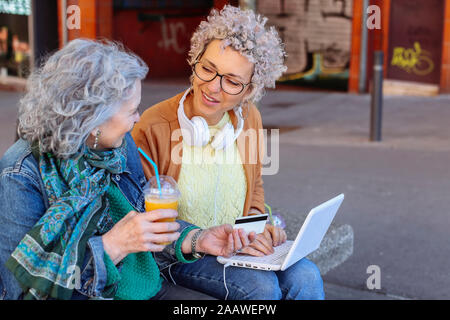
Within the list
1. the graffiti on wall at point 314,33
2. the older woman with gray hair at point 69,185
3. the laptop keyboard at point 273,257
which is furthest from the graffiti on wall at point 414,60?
the older woman with gray hair at point 69,185

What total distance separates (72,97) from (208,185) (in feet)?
3.30

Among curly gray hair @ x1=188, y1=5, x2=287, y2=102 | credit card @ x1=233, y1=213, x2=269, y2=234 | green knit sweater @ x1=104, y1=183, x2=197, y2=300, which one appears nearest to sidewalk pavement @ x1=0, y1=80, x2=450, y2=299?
credit card @ x1=233, y1=213, x2=269, y2=234

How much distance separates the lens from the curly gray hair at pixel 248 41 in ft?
9.30

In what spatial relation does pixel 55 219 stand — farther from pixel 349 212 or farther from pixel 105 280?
pixel 349 212

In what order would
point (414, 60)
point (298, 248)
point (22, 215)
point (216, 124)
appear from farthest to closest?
1. point (414, 60)
2. point (216, 124)
3. point (298, 248)
4. point (22, 215)

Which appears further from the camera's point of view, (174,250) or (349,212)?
(349,212)

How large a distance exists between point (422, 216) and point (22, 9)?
9.63 metres

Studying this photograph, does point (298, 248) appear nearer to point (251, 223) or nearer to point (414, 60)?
point (251, 223)

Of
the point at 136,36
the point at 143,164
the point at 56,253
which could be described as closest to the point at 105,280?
the point at 56,253

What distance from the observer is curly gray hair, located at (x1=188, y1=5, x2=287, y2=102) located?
2834mm

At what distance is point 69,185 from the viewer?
204cm

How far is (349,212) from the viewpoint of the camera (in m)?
5.46

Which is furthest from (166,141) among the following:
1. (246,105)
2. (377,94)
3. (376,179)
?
(377,94)
